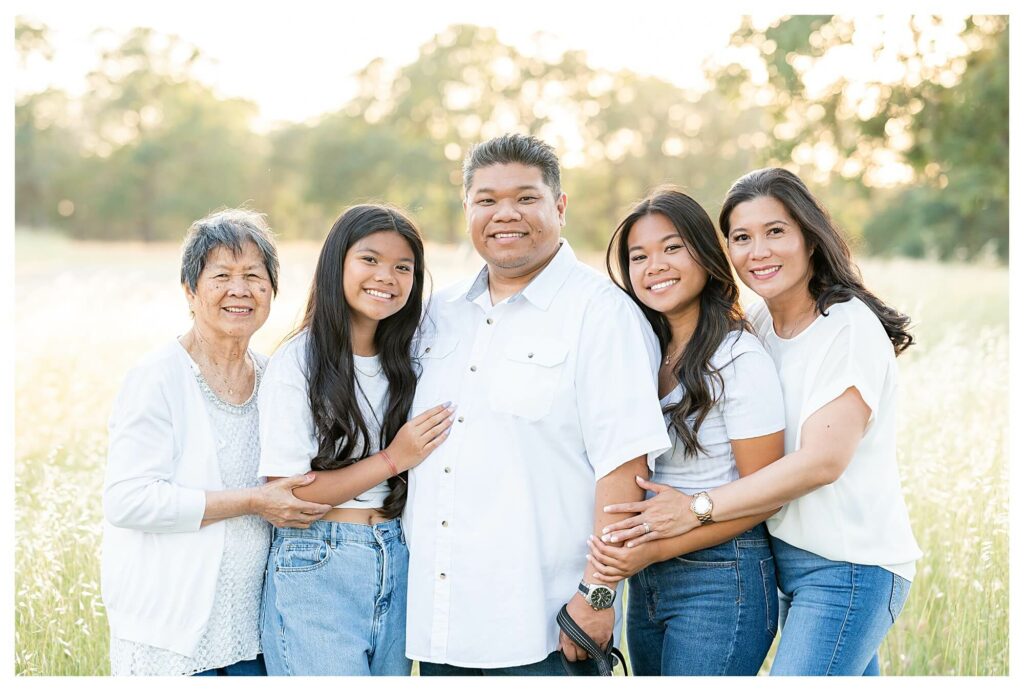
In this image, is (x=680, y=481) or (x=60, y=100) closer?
(x=680, y=481)

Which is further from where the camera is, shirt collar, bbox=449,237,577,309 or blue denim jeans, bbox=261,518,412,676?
shirt collar, bbox=449,237,577,309

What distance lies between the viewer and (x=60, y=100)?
86.0 feet

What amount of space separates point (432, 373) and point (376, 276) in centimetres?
39

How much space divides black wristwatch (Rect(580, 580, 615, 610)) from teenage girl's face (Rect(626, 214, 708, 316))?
0.93 metres

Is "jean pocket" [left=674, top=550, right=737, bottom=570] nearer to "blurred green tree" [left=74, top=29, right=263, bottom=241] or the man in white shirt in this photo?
the man in white shirt

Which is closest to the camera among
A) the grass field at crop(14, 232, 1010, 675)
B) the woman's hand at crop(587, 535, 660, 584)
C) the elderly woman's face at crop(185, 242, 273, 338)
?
the woman's hand at crop(587, 535, 660, 584)

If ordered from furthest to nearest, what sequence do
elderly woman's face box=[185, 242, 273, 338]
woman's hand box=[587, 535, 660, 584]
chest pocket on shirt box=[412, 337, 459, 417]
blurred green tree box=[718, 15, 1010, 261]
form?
blurred green tree box=[718, 15, 1010, 261] < chest pocket on shirt box=[412, 337, 459, 417] < elderly woman's face box=[185, 242, 273, 338] < woman's hand box=[587, 535, 660, 584]

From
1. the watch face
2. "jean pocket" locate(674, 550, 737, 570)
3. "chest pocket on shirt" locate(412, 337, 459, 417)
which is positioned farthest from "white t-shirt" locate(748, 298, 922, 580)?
"chest pocket on shirt" locate(412, 337, 459, 417)

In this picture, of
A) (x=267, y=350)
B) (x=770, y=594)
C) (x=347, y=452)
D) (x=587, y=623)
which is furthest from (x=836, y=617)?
(x=267, y=350)

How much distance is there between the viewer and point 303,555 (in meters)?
2.95

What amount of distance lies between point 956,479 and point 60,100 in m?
27.7

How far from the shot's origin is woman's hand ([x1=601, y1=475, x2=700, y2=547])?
2.79 meters

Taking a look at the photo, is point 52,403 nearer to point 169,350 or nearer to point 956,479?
point 169,350

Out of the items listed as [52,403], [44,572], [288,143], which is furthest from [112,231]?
[44,572]
